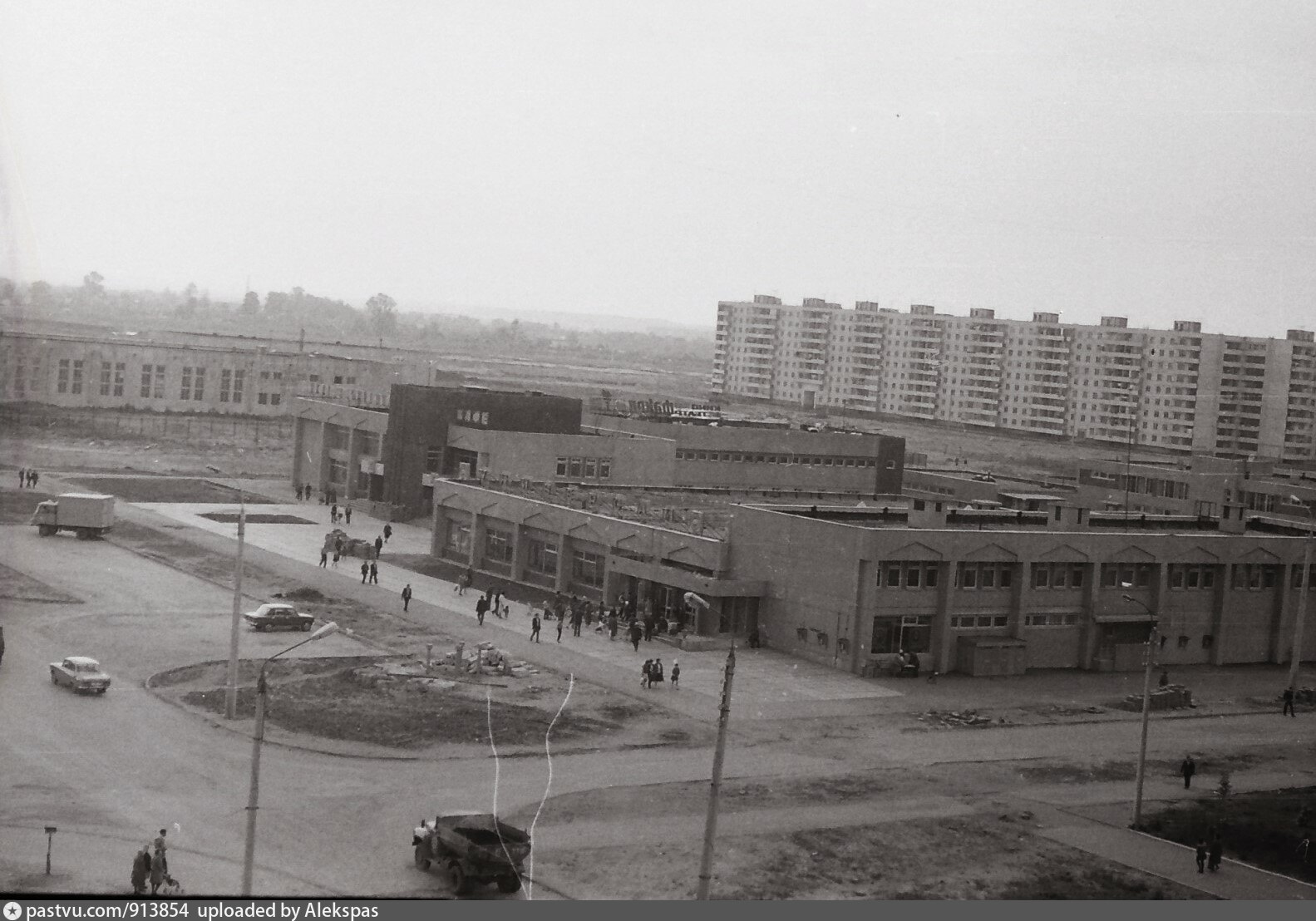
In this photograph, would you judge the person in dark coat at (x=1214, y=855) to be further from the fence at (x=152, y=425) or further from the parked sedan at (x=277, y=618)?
the fence at (x=152, y=425)

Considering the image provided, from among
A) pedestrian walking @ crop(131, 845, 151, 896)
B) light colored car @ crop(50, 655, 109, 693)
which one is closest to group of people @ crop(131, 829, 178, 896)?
pedestrian walking @ crop(131, 845, 151, 896)

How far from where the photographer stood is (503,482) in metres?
23.2

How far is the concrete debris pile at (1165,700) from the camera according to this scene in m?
15.7

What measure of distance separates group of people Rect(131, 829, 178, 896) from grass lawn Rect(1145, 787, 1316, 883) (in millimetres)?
7324

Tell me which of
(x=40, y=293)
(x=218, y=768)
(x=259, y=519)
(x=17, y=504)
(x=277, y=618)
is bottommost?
(x=218, y=768)

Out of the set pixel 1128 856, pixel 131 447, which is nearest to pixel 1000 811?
pixel 1128 856

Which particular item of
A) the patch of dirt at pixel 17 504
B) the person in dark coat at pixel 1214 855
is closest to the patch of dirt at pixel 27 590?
the patch of dirt at pixel 17 504

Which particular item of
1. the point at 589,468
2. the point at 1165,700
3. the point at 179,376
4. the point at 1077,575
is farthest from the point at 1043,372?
the point at 179,376

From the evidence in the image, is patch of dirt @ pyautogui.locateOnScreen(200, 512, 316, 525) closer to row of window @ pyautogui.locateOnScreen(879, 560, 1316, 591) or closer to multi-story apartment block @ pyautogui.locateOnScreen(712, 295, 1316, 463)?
multi-story apartment block @ pyautogui.locateOnScreen(712, 295, 1316, 463)

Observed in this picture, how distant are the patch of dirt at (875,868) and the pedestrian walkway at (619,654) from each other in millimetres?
2987

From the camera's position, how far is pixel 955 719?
Result: 14.5m

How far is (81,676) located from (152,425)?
2264 centimetres

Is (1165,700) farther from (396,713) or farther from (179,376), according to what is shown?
(179,376)

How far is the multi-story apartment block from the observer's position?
2525 cm
